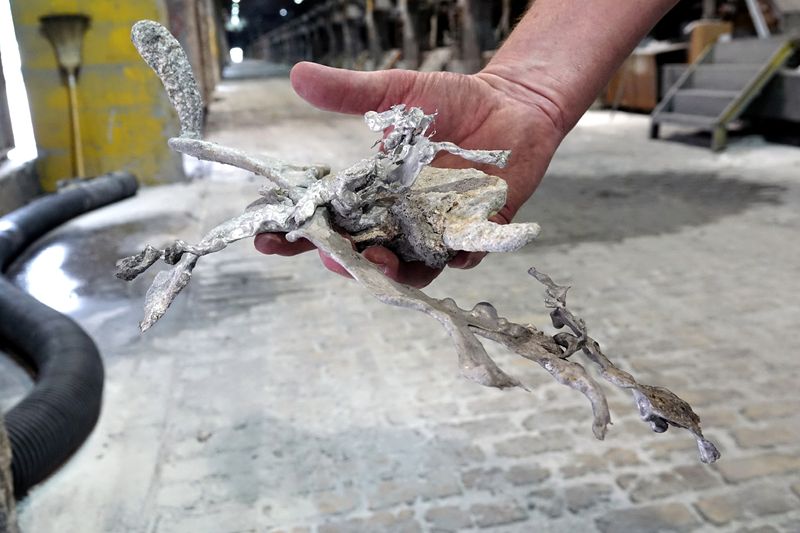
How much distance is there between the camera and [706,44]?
330 inches

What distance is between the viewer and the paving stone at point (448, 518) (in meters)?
1.86

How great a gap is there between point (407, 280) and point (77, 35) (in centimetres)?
465

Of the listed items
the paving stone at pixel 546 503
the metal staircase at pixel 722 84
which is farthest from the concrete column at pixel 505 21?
the paving stone at pixel 546 503

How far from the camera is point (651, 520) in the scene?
1.87m

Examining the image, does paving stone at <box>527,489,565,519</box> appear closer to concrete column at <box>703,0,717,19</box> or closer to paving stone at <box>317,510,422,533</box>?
paving stone at <box>317,510,422,533</box>

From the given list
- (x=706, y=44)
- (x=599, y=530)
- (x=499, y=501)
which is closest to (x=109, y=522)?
(x=499, y=501)

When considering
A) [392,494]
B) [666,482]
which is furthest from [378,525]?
[666,482]

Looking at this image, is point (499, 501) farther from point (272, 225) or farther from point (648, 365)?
point (272, 225)

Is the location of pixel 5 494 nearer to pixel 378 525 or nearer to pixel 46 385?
pixel 46 385

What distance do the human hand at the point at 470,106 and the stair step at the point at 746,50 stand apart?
614cm

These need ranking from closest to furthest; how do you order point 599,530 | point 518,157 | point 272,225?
point 272,225 < point 518,157 < point 599,530

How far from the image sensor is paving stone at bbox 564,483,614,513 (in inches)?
75.8

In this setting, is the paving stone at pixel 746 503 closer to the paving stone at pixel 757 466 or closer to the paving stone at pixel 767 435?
the paving stone at pixel 757 466

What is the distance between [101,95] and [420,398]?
4054mm
